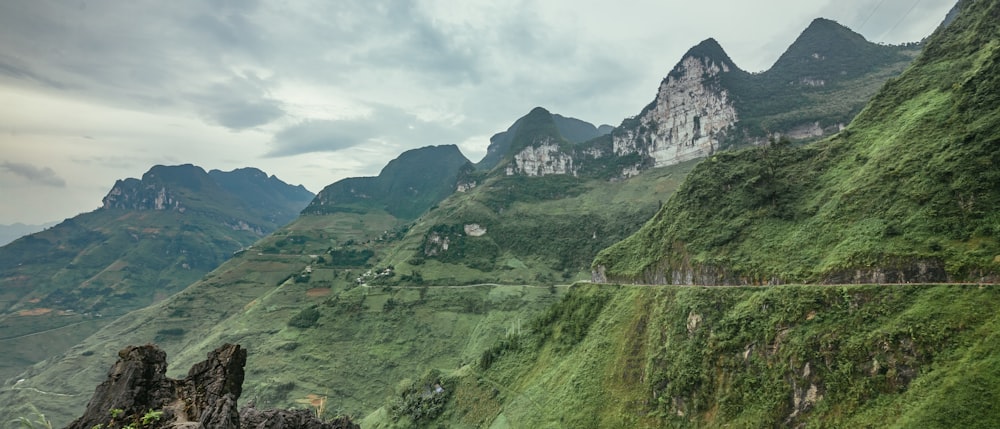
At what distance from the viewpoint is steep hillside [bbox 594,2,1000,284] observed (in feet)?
122

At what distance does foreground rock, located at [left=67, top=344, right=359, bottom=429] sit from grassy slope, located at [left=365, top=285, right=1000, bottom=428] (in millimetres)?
40293

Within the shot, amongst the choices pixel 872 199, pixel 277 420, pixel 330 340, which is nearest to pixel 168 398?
pixel 277 420

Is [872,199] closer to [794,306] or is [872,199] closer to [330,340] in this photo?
[794,306]

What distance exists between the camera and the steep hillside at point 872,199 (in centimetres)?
3725

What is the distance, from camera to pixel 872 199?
46.3 meters

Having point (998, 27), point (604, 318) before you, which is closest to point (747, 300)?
point (604, 318)

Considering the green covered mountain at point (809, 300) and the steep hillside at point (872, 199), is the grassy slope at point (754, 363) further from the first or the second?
the steep hillside at point (872, 199)

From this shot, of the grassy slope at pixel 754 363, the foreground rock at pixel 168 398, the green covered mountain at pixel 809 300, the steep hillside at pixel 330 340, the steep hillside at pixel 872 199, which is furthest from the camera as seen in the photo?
the steep hillside at pixel 330 340

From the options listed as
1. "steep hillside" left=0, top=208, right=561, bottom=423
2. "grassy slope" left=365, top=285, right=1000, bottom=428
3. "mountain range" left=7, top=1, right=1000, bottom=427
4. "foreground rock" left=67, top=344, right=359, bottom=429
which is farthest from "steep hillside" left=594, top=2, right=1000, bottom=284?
"steep hillside" left=0, top=208, right=561, bottom=423

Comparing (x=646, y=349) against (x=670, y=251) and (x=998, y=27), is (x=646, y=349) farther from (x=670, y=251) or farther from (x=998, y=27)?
(x=998, y=27)

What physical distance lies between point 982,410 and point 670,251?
4256 cm

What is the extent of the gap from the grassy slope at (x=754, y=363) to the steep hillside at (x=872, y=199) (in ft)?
11.4

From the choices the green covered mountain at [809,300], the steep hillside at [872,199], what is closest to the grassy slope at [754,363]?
the green covered mountain at [809,300]

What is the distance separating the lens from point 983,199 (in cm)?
3616
